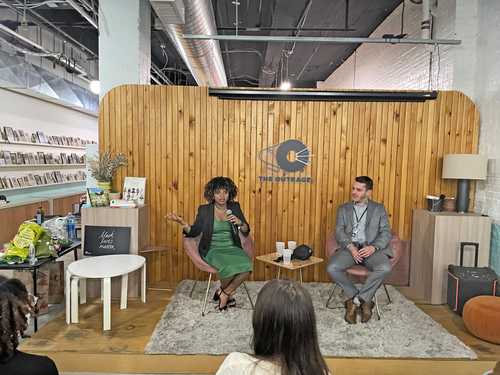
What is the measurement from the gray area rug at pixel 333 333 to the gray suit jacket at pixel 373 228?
706 millimetres

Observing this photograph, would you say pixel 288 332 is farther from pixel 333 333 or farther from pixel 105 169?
pixel 105 169

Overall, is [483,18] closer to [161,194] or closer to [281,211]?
[281,211]

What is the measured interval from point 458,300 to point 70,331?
152 inches

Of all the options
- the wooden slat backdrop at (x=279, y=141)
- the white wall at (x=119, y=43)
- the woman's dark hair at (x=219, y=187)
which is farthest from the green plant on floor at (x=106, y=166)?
the woman's dark hair at (x=219, y=187)

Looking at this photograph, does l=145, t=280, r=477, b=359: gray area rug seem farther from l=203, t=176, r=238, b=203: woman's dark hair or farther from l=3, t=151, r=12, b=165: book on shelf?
l=3, t=151, r=12, b=165: book on shelf

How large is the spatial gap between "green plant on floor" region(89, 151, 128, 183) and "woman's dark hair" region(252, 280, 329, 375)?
3.68 metres

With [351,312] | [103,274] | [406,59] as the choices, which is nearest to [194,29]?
[103,274]

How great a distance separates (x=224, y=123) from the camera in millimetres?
4867

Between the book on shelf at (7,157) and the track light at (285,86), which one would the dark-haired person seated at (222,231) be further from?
the book on shelf at (7,157)

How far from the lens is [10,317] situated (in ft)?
5.57

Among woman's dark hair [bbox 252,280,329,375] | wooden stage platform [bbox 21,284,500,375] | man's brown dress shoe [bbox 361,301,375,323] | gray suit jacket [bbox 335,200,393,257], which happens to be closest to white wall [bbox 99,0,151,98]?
wooden stage platform [bbox 21,284,500,375]

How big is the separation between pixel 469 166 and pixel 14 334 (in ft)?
14.8

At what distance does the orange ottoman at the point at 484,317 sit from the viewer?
3389mm

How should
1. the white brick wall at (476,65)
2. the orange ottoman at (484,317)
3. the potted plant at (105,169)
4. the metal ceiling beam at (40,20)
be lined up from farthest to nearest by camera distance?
the metal ceiling beam at (40,20), the potted plant at (105,169), the white brick wall at (476,65), the orange ottoman at (484,317)
